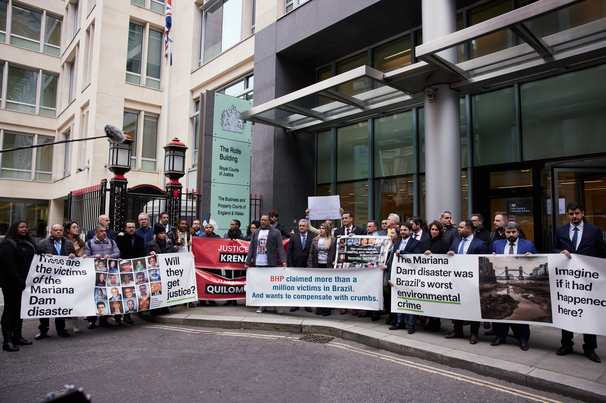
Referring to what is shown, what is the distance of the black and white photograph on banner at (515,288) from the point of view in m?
5.81

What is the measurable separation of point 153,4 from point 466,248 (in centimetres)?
2471

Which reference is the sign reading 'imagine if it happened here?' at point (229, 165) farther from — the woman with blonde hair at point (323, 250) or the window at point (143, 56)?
the window at point (143, 56)

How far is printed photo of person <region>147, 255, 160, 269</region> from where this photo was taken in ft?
26.8

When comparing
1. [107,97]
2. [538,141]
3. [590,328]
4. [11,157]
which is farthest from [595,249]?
[11,157]

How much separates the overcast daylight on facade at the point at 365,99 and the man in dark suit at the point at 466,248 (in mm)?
2989

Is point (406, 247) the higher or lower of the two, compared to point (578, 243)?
lower

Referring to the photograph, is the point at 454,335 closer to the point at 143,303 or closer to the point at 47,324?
the point at 143,303

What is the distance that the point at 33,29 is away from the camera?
27.8 meters

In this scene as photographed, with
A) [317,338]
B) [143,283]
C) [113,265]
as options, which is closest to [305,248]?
[317,338]

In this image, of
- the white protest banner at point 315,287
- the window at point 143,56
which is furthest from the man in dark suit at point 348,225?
the window at point 143,56

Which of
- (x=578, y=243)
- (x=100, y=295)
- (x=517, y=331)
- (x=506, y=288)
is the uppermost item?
(x=578, y=243)

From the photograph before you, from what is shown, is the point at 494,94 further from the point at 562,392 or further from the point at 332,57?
the point at 562,392

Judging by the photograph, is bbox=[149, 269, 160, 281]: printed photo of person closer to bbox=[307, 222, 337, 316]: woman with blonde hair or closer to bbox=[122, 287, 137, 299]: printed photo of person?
bbox=[122, 287, 137, 299]: printed photo of person

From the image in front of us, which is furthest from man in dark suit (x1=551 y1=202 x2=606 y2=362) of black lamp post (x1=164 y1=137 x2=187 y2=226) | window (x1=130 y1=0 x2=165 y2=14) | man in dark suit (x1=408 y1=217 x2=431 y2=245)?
window (x1=130 y1=0 x2=165 y2=14)
